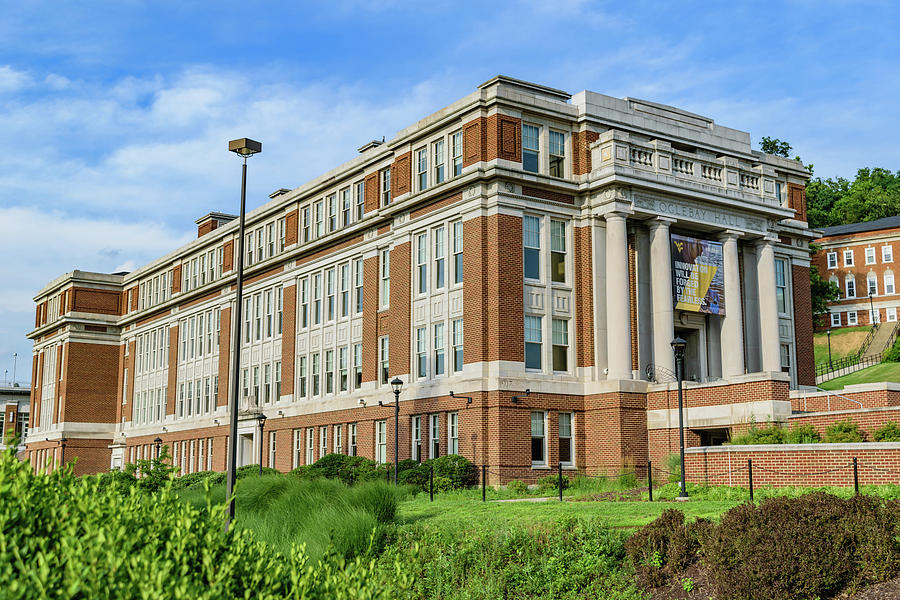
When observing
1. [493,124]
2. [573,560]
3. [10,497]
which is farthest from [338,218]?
[10,497]

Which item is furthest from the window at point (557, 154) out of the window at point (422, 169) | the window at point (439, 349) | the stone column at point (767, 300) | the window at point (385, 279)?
the stone column at point (767, 300)

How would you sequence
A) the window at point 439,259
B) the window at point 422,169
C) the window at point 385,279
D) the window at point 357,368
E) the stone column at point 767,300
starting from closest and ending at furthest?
the window at point 439,259 → the window at point 422,169 → the stone column at point 767,300 → the window at point 385,279 → the window at point 357,368

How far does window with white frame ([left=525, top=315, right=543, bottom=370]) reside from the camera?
38.3 metres

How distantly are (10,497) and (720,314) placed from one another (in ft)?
124

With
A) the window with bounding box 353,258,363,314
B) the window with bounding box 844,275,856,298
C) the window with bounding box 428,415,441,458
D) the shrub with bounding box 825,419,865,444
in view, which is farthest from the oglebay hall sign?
the window with bounding box 844,275,856,298

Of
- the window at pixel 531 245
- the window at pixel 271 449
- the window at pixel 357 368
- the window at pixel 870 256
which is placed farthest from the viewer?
the window at pixel 870 256

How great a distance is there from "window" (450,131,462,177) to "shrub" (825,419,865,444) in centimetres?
1763

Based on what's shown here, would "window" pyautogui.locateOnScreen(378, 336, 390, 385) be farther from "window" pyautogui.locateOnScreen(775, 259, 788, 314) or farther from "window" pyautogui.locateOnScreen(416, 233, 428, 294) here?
"window" pyautogui.locateOnScreen(775, 259, 788, 314)

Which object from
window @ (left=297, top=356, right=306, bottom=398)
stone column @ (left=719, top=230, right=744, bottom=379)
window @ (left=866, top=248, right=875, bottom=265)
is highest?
window @ (left=866, top=248, right=875, bottom=265)

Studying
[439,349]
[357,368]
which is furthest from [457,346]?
[357,368]

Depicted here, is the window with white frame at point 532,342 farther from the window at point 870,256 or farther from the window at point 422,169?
the window at point 870,256

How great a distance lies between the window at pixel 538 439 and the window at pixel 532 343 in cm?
198

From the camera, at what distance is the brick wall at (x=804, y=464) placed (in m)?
22.4

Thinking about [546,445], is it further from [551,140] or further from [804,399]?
[551,140]
